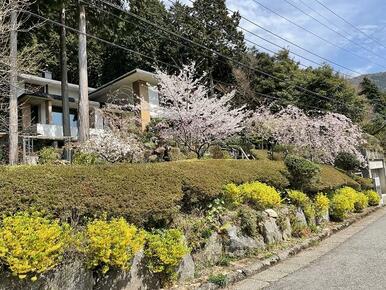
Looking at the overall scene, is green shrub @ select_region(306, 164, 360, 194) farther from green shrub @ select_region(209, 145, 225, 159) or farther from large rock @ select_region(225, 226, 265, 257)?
large rock @ select_region(225, 226, 265, 257)

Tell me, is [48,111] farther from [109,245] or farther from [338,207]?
[109,245]

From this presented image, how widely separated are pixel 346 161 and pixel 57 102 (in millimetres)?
17998

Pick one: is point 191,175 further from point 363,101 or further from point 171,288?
point 363,101

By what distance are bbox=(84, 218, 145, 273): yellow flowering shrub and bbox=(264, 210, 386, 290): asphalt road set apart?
230cm

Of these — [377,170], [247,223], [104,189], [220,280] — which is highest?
[104,189]

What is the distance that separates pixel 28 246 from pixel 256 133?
18340 mm

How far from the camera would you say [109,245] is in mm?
4414

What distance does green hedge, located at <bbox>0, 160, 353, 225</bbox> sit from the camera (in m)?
4.55

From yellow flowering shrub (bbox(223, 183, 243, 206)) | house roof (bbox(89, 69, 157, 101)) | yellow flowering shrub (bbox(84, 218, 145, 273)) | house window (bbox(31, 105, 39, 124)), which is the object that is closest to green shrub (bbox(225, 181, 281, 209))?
yellow flowering shrub (bbox(223, 183, 243, 206))

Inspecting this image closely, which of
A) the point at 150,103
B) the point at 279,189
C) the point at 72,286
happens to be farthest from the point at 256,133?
the point at 72,286

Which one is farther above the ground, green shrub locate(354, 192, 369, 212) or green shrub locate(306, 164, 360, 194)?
green shrub locate(306, 164, 360, 194)

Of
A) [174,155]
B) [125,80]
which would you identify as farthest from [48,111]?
[174,155]

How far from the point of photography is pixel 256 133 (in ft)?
69.6

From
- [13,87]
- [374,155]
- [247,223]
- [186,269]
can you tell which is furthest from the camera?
[374,155]
